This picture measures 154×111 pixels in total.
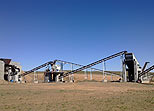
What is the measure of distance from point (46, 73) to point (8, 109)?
51.6 meters

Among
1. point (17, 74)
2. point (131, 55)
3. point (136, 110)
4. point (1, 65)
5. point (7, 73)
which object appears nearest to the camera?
point (136, 110)

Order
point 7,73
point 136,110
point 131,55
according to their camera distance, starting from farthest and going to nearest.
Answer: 1. point 7,73
2. point 131,55
3. point 136,110

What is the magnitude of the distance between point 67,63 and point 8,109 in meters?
56.5

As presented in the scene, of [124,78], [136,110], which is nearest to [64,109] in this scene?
[136,110]

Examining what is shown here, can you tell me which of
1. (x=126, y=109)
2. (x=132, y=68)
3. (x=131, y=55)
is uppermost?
(x=131, y=55)

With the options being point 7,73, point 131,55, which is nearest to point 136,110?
point 131,55

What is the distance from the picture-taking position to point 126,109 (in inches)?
493

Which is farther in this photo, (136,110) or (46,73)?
(46,73)

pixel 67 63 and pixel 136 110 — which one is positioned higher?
pixel 67 63

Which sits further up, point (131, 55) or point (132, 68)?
point (131, 55)

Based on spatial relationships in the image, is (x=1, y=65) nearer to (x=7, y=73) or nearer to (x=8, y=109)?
(x=7, y=73)

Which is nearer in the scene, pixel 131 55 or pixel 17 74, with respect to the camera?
pixel 131 55

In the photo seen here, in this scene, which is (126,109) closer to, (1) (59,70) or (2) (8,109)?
(2) (8,109)

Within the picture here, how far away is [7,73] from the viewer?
61.1 metres
